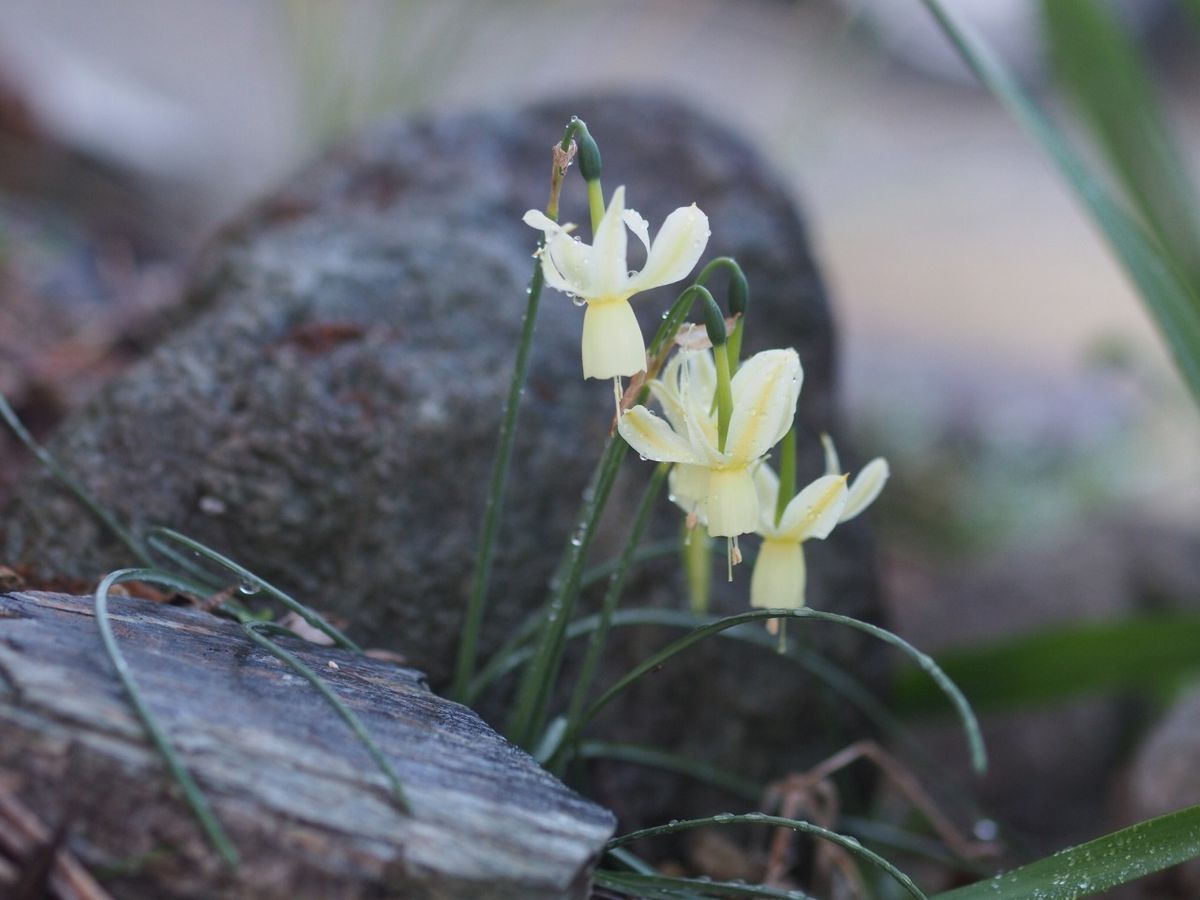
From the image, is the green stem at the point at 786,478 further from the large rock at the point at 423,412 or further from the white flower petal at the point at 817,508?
the large rock at the point at 423,412

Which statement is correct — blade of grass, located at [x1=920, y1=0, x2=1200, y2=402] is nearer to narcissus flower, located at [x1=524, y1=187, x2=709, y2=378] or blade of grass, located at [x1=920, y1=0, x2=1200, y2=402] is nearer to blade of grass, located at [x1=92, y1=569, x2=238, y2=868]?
narcissus flower, located at [x1=524, y1=187, x2=709, y2=378]

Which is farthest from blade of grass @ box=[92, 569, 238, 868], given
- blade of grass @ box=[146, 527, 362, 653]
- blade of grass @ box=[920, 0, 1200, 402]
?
blade of grass @ box=[920, 0, 1200, 402]

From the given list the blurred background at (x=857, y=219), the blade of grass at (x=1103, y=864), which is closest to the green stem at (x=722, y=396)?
the blade of grass at (x=1103, y=864)

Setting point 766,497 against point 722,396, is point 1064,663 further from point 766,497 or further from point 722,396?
point 722,396

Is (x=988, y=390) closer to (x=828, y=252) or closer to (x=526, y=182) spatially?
(x=828, y=252)

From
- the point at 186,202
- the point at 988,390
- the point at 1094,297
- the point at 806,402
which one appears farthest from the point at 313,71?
the point at 1094,297

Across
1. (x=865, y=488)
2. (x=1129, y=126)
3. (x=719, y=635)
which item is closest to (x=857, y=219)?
(x=1129, y=126)
